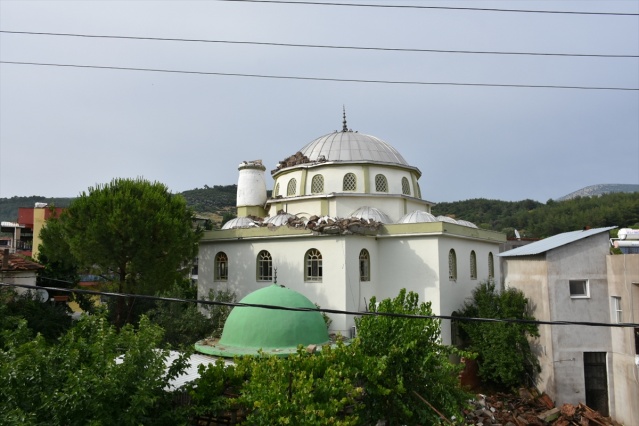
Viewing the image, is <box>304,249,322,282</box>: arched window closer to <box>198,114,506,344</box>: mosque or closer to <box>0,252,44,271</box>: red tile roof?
<box>198,114,506,344</box>: mosque

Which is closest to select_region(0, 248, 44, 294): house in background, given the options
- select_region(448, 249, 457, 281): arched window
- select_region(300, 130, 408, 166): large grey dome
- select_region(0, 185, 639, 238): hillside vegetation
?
select_region(300, 130, 408, 166): large grey dome

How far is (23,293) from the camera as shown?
1609cm

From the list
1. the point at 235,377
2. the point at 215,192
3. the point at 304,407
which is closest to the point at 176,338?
the point at 235,377

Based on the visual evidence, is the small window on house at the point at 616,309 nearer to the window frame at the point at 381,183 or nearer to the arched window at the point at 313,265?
the window frame at the point at 381,183

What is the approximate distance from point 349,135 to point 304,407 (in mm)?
19359

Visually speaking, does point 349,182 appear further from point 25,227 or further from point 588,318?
point 25,227

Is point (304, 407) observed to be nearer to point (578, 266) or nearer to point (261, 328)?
point (261, 328)

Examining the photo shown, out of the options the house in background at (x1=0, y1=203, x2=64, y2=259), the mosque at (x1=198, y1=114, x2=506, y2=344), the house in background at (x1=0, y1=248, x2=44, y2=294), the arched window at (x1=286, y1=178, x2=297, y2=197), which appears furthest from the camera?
the house in background at (x1=0, y1=203, x2=64, y2=259)

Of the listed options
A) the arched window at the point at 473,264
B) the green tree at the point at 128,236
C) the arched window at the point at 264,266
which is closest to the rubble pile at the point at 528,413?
the arched window at the point at 473,264

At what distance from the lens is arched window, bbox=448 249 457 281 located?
19.9 metres

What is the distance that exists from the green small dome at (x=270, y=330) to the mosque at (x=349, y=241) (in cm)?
673

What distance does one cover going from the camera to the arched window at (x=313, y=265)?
1981 cm

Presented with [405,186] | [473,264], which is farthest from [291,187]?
[473,264]

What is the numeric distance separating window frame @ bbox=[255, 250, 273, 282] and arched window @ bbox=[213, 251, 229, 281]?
1811 mm
